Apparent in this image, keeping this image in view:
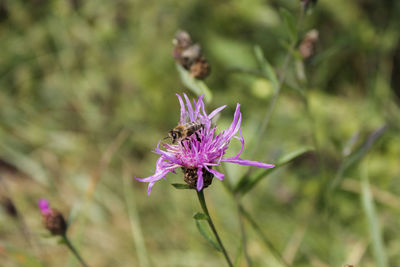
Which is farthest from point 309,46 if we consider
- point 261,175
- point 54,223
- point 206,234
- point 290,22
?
point 54,223

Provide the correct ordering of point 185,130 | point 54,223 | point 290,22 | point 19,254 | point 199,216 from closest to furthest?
1. point 199,216
2. point 185,130
3. point 290,22
4. point 54,223
5. point 19,254

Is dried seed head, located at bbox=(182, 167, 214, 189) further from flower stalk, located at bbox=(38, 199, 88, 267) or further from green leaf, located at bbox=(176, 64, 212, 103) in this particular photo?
flower stalk, located at bbox=(38, 199, 88, 267)

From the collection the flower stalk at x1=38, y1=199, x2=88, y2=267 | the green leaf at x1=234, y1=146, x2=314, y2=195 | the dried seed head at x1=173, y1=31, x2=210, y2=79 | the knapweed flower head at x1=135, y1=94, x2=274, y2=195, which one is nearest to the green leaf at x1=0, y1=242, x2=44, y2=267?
the flower stalk at x1=38, y1=199, x2=88, y2=267

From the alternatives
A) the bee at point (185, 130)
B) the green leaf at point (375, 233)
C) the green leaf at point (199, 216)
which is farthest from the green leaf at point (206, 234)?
the green leaf at point (375, 233)

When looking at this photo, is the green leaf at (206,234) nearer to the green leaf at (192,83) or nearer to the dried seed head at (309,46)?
the green leaf at (192,83)

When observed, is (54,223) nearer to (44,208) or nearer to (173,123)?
(44,208)

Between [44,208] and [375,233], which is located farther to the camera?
[375,233]
